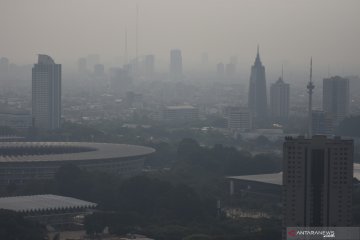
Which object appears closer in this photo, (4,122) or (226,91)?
(4,122)

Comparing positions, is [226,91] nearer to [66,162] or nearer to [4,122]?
[4,122]

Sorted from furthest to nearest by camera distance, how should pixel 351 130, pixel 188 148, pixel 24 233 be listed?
pixel 351 130 → pixel 188 148 → pixel 24 233

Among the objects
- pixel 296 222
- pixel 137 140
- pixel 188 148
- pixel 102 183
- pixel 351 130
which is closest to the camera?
pixel 296 222

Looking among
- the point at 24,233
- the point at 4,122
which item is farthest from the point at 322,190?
the point at 4,122

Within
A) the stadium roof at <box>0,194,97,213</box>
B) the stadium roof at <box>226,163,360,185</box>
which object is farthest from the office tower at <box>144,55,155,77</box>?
the stadium roof at <box>0,194,97,213</box>

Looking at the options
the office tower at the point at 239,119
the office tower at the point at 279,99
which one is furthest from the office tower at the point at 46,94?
the office tower at the point at 279,99

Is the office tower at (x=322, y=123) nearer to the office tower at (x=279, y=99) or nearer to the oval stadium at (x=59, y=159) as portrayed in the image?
the oval stadium at (x=59, y=159)
